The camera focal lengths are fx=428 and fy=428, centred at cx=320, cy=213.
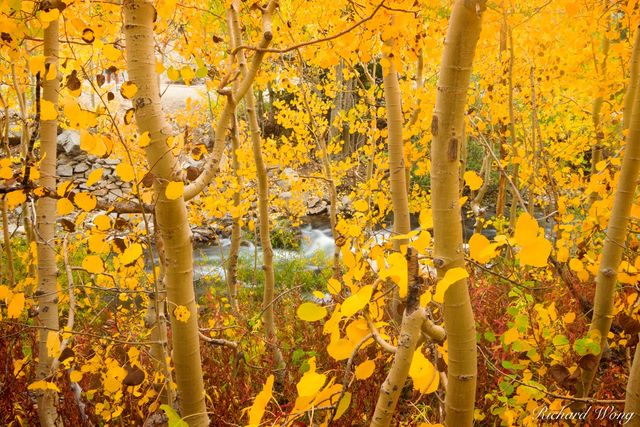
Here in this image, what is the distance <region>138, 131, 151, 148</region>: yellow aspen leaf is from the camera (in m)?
1.14

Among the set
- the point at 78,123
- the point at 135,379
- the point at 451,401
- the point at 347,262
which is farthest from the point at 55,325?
the point at 451,401

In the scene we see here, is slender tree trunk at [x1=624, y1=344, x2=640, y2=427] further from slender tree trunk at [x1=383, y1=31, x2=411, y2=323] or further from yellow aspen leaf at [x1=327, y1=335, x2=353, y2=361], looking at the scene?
slender tree trunk at [x1=383, y1=31, x2=411, y2=323]

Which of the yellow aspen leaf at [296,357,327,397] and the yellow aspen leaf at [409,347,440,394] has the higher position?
the yellow aspen leaf at [296,357,327,397]

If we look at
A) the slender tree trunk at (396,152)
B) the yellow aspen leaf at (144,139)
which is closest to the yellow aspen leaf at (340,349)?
the yellow aspen leaf at (144,139)

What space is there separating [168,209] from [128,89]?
1.09ft

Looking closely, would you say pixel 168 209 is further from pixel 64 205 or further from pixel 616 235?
pixel 616 235

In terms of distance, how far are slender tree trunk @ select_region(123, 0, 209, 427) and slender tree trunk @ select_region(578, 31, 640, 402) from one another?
136 cm

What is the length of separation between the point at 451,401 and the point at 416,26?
227 cm

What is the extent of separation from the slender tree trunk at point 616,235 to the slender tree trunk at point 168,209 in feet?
4.48

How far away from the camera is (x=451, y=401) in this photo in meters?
0.96

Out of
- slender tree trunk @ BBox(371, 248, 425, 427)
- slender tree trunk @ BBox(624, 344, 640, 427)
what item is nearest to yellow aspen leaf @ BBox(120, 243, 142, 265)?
slender tree trunk @ BBox(371, 248, 425, 427)

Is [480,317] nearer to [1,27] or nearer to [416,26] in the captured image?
[416,26]

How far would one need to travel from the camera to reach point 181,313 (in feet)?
4.10

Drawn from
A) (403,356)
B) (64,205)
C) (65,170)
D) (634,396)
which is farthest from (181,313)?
(65,170)
